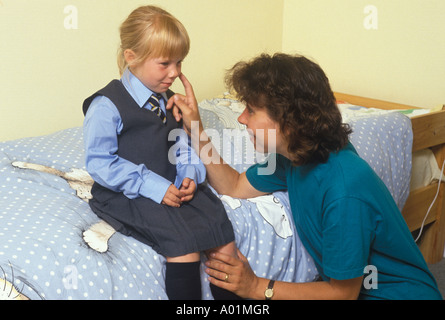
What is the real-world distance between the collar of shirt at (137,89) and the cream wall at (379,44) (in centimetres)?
145

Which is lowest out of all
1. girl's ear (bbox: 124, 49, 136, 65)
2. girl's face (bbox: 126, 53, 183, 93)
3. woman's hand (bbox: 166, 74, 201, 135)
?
woman's hand (bbox: 166, 74, 201, 135)

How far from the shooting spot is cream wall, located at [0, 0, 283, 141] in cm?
212

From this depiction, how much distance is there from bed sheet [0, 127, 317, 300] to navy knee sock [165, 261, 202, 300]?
4 cm

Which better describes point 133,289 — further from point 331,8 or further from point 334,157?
point 331,8

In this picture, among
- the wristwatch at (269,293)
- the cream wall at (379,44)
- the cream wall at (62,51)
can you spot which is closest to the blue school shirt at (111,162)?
the wristwatch at (269,293)

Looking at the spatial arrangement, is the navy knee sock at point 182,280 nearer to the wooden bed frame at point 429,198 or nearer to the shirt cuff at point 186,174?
the shirt cuff at point 186,174

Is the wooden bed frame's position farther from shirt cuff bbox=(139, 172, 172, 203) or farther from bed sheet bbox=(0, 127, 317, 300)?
shirt cuff bbox=(139, 172, 172, 203)

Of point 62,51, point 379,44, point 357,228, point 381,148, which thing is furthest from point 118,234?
point 379,44

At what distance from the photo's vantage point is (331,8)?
102 inches

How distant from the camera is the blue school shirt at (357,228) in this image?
41.8 inches

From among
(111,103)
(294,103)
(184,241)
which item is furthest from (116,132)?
(294,103)

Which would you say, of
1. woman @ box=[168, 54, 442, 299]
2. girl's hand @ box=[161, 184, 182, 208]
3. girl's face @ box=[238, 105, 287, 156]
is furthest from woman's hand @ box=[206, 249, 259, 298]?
girl's face @ box=[238, 105, 287, 156]

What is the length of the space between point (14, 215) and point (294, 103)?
0.73 m

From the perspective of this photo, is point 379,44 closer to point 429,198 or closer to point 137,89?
point 429,198
